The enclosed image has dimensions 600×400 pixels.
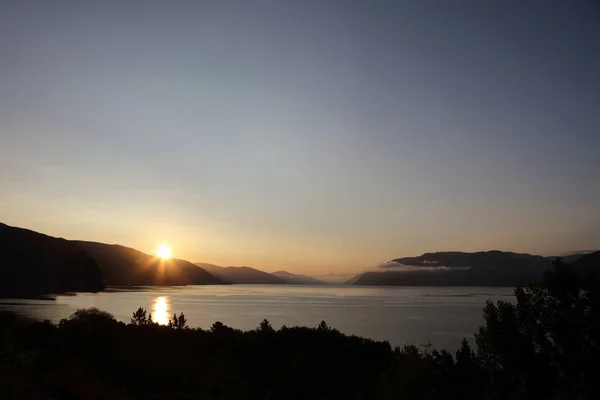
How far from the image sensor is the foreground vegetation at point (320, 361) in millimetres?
27312

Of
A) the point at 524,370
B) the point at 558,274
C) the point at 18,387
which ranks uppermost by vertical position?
the point at 558,274

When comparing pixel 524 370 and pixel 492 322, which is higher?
pixel 492 322

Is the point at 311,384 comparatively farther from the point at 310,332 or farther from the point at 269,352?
the point at 310,332

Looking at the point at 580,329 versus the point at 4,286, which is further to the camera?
the point at 4,286

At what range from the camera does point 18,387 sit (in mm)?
19734

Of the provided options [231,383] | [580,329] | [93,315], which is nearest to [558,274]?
[580,329]

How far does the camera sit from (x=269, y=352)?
40188mm

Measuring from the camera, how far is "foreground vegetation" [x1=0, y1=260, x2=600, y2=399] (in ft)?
89.6

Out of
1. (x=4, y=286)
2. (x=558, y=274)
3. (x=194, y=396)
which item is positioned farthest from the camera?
(x=4, y=286)

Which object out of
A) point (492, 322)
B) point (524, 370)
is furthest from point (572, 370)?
point (492, 322)

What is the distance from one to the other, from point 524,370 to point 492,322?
4.57 meters

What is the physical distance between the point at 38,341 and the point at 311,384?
27731 millimetres

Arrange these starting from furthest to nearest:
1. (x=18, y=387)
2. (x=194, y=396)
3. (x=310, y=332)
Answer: (x=310, y=332) < (x=194, y=396) < (x=18, y=387)

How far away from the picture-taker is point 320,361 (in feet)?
119
